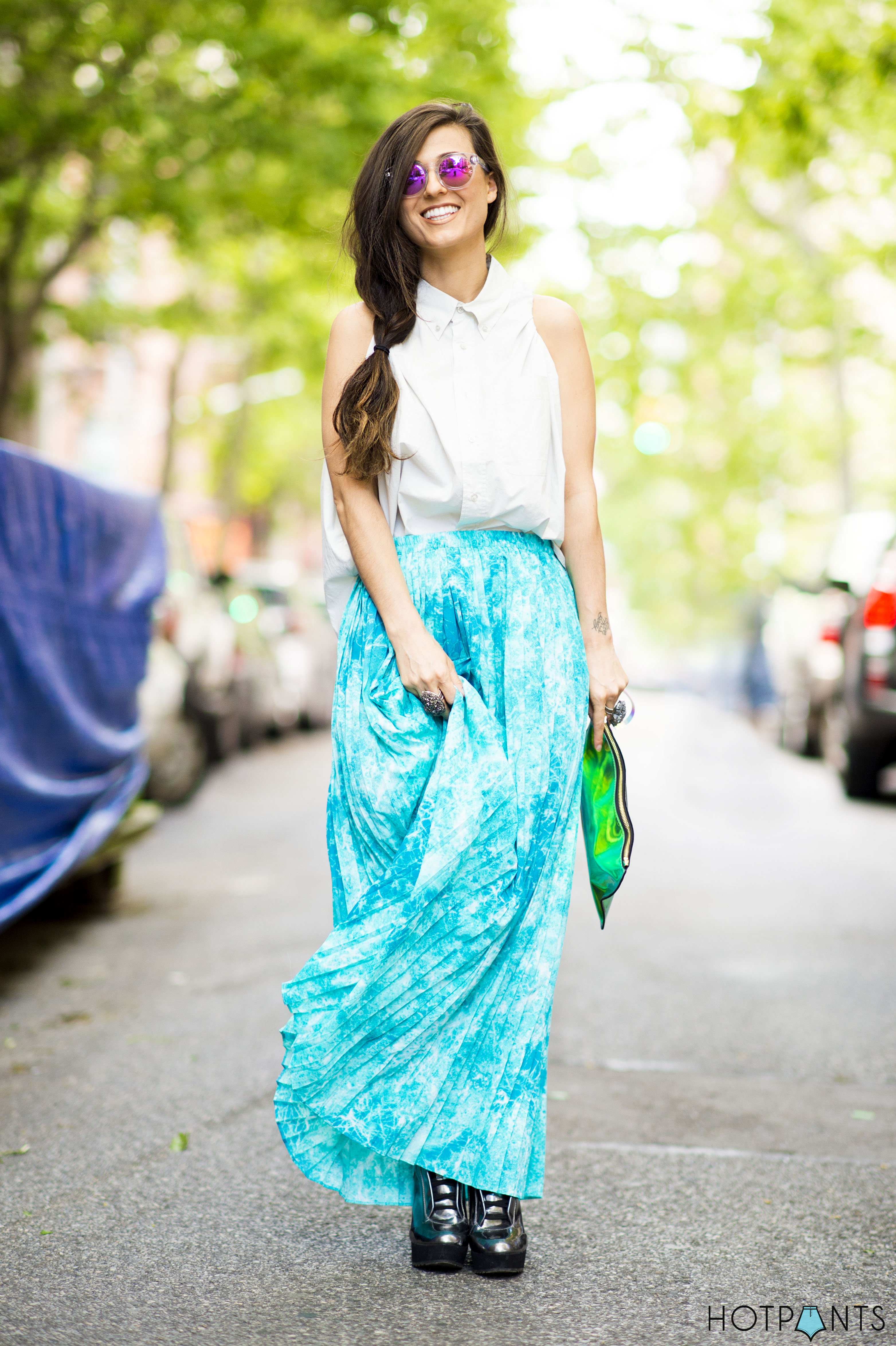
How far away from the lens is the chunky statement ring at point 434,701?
2783 millimetres

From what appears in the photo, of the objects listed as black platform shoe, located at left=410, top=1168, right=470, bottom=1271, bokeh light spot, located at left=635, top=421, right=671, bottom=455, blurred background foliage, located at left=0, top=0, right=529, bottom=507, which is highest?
blurred background foliage, located at left=0, top=0, right=529, bottom=507

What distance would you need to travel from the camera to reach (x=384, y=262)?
2895 millimetres

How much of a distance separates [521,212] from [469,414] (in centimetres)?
493

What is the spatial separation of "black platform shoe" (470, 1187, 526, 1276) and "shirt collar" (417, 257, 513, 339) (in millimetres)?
1623

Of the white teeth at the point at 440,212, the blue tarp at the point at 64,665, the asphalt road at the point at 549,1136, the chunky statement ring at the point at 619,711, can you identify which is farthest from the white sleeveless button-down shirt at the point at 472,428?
the blue tarp at the point at 64,665

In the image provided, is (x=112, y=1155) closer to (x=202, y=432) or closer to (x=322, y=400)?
(x=322, y=400)

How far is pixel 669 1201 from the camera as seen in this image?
3203 millimetres

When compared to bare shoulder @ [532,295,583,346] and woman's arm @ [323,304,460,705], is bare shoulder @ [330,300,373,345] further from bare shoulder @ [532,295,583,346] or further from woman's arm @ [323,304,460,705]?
bare shoulder @ [532,295,583,346]

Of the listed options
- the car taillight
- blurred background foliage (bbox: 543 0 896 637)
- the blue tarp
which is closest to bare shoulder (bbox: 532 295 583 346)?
the blue tarp

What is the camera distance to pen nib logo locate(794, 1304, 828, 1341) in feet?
8.45

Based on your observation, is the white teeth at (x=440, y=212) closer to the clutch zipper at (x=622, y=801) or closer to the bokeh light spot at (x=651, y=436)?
the clutch zipper at (x=622, y=801)

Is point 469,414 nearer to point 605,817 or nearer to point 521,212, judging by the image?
point 605,817

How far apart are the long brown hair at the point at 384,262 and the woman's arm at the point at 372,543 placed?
0.09ft

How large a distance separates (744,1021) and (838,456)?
2167 centimetres
